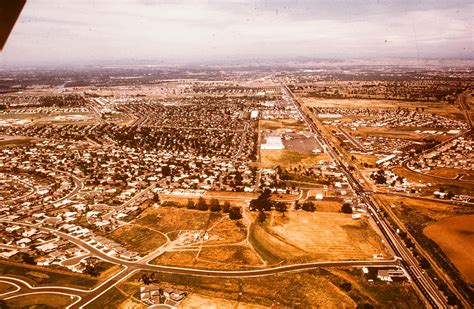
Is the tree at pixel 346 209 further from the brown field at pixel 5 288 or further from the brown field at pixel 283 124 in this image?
the brown field at pixel 283 124

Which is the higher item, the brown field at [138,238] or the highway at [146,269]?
the brown field at [138,238]

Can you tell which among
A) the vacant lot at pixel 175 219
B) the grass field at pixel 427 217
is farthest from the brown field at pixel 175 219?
the grass field at pixel 427 217

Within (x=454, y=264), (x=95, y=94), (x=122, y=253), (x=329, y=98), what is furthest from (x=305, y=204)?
(x=95, y=94)

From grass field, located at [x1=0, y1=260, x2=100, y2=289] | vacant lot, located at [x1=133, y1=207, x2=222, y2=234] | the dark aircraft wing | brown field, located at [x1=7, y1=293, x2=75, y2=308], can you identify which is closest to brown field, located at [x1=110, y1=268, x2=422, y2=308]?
brown field, located at [x1=7, y1=293, x2=75, y2=308]

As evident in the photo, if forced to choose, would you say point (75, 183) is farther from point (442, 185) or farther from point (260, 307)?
point (442, 185)

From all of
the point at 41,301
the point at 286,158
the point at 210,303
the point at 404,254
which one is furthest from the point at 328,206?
the point at 41,301

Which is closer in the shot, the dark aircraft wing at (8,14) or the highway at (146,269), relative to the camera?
the dark aircraft wing at (8,14)
